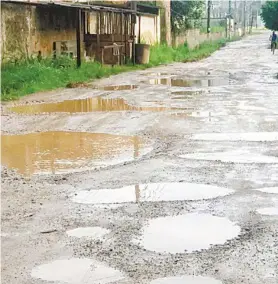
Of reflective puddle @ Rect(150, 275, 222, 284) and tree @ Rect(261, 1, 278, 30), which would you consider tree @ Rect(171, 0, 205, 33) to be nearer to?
tree @ Rect(261, 1, 278, 30)

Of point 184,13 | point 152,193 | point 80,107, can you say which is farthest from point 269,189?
point 184,13

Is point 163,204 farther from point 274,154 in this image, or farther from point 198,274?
point 274,154

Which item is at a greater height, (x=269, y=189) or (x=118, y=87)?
(x=118, y=87)

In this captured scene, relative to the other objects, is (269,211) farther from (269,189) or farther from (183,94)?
(183,94)

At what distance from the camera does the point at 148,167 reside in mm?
7777

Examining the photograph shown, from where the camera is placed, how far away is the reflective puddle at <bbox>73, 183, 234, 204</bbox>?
6.36m

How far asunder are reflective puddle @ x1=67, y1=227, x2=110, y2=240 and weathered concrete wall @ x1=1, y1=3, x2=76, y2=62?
1429cm

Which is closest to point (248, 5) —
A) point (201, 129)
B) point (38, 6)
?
point (38, 6)

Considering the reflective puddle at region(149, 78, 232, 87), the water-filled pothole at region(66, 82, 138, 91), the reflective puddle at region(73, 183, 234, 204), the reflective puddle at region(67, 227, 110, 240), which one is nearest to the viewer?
the reflective puddle at region(67, 227, 110, 240)

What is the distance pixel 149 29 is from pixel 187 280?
107 feet

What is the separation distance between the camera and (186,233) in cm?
527

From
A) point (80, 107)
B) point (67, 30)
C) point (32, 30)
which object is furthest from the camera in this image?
point (67, 30)

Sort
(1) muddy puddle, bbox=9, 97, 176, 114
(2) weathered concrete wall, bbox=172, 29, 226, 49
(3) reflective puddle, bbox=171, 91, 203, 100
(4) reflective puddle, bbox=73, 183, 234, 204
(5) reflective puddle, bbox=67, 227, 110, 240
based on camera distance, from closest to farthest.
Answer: (5) reflective puddle, bbox=67, 227, 110, 240, (4) reflective puddle, bbox=73, 183, 234, 204, (1) muddy puddle, bbox=9, 97, 176, 114, (3) reflective puddle, bbox=171, 91, 203, 100, (2) weathered concrete wall, bbox=172, 29, 226, 49

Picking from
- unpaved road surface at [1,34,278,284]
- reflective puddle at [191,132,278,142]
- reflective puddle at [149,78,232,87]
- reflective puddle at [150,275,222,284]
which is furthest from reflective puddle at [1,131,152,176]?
reflective puddle at [149,78,232,87]
